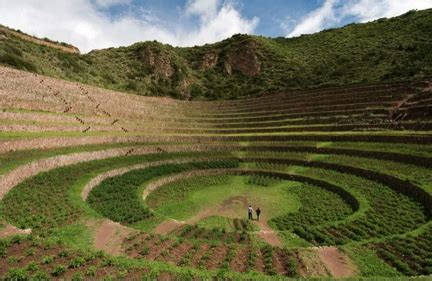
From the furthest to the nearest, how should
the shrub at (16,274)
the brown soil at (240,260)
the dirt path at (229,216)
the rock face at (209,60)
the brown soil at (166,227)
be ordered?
the rock face at (209,60) < the brown soil at (166,227) < the dirt path at (229,216) < the brown soil at (240,260) < the shrub at (16,274)

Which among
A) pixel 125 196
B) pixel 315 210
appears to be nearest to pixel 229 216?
pixel 315 210

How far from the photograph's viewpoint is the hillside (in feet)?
221

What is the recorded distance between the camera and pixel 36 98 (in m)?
43.4

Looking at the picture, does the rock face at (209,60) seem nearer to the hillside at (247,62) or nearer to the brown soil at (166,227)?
the hillside at (247,62)

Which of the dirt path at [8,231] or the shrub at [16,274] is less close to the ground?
the dirt path at [8,231]

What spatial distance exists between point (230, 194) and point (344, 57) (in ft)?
214

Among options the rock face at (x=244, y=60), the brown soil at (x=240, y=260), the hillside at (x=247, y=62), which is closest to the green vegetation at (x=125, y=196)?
the brown soil at (x=240, y=260)

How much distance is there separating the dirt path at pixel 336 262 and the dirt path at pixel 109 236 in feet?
34.5

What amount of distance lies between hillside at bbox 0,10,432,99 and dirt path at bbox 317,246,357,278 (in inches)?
1974

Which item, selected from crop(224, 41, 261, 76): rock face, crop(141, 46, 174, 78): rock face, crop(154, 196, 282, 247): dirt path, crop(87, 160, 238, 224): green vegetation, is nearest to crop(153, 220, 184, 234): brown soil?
crop(154, 196, 282, 247): dirt path

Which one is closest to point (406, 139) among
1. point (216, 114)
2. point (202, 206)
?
point (202, 206)

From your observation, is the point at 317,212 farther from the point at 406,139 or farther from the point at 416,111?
the point at 416,111

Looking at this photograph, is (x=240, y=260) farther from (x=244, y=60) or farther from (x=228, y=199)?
(x=244, y=60)

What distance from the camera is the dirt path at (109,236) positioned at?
18491 millimetres
